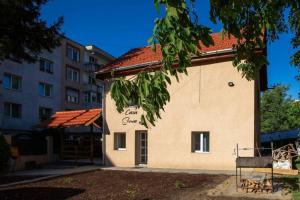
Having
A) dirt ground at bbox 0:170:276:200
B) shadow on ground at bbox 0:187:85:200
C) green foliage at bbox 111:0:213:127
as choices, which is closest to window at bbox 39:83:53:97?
dirt ground at bbox 0:170:276:200

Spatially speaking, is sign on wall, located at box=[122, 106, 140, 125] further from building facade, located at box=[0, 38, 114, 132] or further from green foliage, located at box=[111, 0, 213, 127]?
green foliage, located at box=[111, 0, 213, 127]

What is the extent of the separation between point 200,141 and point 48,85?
25563mm

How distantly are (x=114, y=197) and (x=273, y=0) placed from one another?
8.32 metres

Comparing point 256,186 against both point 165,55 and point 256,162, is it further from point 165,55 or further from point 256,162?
point 165,55

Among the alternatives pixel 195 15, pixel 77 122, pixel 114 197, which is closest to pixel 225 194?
pixel 114 197

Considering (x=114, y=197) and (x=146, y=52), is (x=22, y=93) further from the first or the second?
(x=114, y=197)

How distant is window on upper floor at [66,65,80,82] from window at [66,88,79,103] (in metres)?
1.41

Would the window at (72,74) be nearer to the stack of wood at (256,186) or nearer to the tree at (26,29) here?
the tree at (26,29)

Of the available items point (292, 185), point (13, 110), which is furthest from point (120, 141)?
point (13, 110)

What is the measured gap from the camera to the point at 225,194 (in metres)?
11.6

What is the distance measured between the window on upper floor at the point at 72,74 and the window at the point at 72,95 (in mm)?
1414

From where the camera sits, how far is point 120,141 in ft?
75.9

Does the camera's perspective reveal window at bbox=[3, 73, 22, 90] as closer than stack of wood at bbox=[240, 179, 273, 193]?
No

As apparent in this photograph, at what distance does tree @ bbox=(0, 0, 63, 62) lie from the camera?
2185 cm
